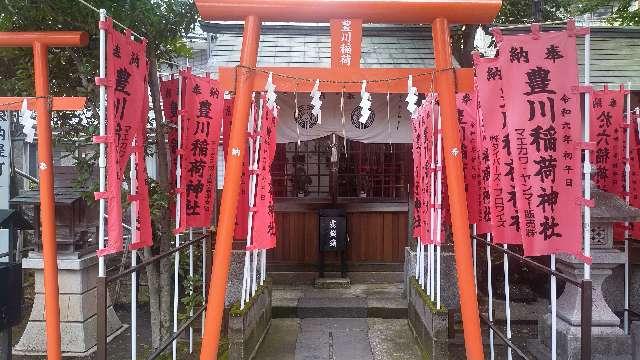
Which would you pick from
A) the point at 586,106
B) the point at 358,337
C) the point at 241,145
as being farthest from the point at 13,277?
the point at 586,106

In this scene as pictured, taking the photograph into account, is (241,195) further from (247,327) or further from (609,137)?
(609,137)

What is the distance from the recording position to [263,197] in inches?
287

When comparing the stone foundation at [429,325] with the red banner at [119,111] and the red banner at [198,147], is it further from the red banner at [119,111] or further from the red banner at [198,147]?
the red banner at [119,111]

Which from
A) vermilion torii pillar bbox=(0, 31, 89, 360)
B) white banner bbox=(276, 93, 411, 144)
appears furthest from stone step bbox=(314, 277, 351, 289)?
vermilion torii pillar bbox=(0, 31, 89, 360)

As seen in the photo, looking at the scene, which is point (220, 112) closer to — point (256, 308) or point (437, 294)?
point (256, 308)

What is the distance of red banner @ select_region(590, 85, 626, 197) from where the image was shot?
8484 mm

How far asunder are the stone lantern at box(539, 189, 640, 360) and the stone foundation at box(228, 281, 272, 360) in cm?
465

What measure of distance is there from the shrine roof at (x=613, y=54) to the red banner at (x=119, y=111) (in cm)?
851

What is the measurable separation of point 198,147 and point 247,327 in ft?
9.11

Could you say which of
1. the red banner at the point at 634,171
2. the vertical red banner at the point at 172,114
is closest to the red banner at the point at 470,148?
the red banner at the point at 634,171

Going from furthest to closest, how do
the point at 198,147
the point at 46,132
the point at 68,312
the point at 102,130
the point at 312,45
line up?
the point at 312,45
the point at 68,312
the point at 198,147
the point at 46,132
the point at 102,130

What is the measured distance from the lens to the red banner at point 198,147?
6465 mm

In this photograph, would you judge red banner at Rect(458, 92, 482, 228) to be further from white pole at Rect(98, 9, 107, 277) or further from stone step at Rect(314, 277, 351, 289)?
white pole at Rect(98, 9, 107, 277)

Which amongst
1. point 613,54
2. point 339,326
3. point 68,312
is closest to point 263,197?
point 339,326
